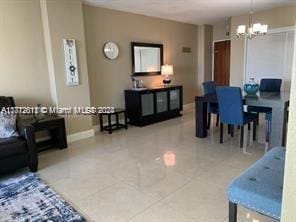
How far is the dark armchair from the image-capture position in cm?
268

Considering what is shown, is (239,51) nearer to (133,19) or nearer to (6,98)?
(133,19)

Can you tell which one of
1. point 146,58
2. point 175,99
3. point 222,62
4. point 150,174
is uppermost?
point 146,58

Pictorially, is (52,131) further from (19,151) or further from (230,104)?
(230,104)

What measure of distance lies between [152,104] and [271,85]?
2.45 metres

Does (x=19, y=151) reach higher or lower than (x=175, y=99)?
lower

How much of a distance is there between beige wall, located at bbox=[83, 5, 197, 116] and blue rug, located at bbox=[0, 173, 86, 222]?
7.71 feet

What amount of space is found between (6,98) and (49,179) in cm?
146

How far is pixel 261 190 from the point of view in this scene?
141 cm

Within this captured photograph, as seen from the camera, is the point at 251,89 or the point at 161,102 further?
the point at 161,102

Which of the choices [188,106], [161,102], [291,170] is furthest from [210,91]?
[291,170]

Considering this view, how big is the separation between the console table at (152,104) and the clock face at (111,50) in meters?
0.82

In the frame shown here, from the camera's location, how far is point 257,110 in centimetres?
388

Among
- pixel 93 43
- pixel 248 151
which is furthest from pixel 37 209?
pixel 93 43

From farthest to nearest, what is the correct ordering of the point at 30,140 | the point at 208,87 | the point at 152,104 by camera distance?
1. the point at 152,104
2. the point at 208,87
3. the point at 30,140
